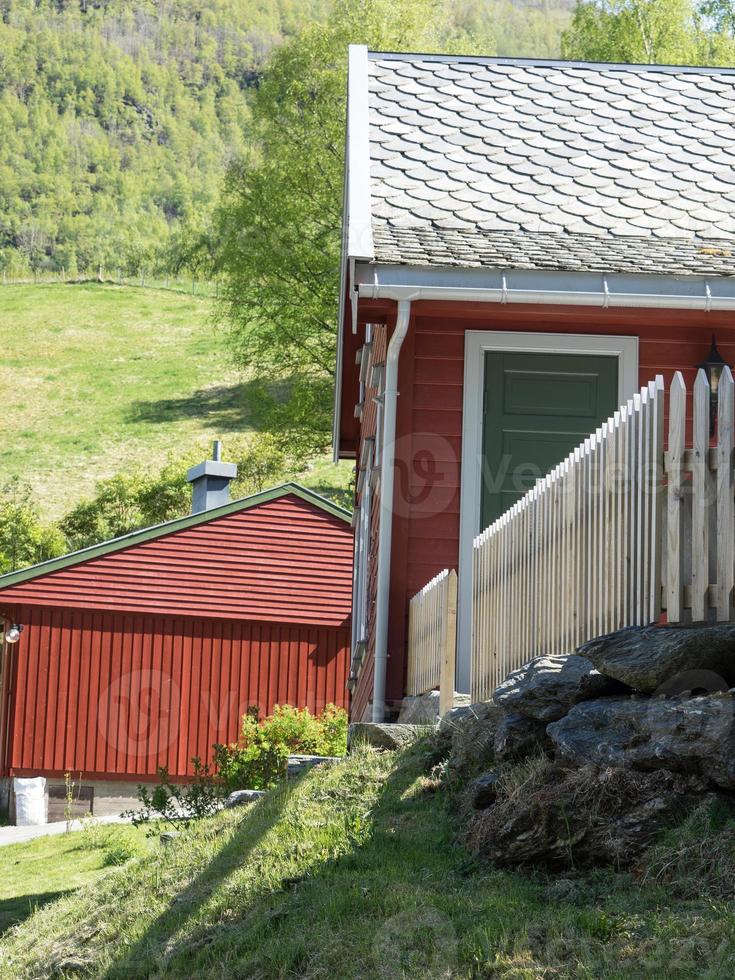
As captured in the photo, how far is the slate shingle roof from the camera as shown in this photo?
9047 millimetres

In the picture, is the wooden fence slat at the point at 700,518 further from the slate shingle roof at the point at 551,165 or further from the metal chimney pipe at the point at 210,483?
the metal chimney pipe at the point at 210,483

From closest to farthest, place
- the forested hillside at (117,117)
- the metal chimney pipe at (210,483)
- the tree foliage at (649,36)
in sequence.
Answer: the metal chimney pipe at (210,483), the tree foliage at (649,36), the forested hillside at (117,117)

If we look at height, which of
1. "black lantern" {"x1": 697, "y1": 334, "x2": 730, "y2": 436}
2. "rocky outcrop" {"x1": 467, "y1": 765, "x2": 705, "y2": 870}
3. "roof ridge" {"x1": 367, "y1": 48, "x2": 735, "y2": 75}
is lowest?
"rocky outcrop" {"x1": 467, "y1": 765, "x2": 705, "y2": 870}

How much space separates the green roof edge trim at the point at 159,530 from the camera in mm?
21688

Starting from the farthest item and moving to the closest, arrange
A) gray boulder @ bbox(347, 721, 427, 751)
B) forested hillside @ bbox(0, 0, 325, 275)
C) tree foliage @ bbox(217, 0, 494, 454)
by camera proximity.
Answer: forested hillside @ bbox(0, 0, 325, 275) < tree foliage @ bbox(217, 0, 494, 454) < gray boulder @ bbox(347, 721, 427, 751)

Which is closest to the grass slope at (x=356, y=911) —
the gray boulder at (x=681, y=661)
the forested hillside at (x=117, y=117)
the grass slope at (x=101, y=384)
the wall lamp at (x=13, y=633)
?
the gray boulder at (x=681, y=661)

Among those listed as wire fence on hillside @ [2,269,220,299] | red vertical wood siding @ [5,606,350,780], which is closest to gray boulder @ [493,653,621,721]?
red vertical wood siding @ [5,606,350,780]

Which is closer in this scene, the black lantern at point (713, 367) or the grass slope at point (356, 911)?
the grass slope at point (356, 911)

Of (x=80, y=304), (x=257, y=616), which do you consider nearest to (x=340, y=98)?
(x=257, y=616)

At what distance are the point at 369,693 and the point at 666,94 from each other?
598 centimetres

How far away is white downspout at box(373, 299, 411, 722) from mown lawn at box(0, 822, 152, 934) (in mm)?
2652

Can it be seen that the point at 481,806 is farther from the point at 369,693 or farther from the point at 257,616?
the point at 257,616

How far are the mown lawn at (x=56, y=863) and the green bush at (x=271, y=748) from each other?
1293mm

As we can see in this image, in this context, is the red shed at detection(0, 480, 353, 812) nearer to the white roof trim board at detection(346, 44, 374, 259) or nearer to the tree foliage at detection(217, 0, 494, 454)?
the tree foliage at detection(217, 0, 494, 454)
